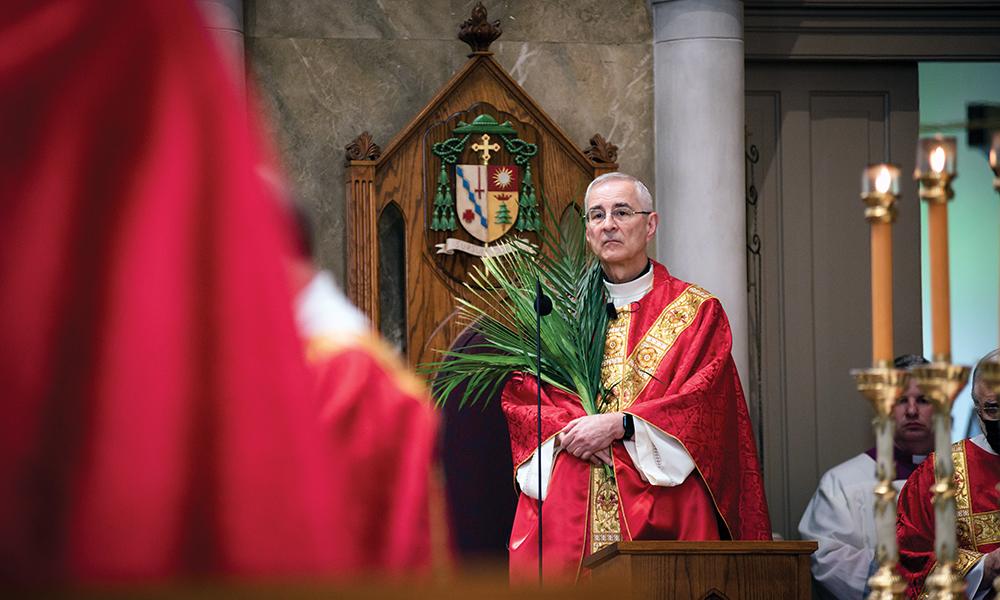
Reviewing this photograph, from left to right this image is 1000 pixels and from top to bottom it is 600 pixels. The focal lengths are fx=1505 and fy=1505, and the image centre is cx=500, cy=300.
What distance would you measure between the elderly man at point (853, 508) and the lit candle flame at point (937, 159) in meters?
4.22

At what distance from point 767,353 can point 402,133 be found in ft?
7.65

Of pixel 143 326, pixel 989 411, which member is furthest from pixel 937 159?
pixel 989 411

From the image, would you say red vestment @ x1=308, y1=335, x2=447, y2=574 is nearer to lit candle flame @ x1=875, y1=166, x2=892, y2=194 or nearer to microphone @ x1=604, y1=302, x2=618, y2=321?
lit candle flame @ x1=875, y1=166, x2=892, y2=194

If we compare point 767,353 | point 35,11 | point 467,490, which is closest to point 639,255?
point 467,490

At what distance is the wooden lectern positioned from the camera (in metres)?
4.39

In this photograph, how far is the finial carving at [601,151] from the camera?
7.23 m

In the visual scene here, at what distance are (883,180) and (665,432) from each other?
9.21 feet

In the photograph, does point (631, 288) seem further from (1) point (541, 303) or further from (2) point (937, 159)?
(2) point (937, 159)

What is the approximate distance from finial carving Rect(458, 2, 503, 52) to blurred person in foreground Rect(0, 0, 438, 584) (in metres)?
6.05

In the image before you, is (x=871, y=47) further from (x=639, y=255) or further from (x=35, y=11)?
(x=35, y=11)

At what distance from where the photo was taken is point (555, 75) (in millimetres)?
7473

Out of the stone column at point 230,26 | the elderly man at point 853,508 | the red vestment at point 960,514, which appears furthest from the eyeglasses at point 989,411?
the stone column at point 230,26

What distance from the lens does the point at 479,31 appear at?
6.95 meters

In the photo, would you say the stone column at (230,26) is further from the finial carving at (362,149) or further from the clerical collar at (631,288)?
the clerical collar at (631,288)
